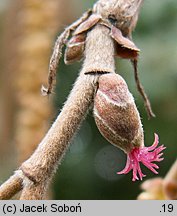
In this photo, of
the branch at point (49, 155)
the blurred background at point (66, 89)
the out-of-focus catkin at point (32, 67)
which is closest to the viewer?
the branch at point (49, 155)

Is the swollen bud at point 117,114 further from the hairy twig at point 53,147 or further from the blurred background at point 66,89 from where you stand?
the blurred background at point 66,89

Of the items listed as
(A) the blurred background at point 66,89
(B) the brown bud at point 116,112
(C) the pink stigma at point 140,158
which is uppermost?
(B) the brown bud at point 116,112

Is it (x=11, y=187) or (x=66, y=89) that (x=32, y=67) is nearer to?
(x=11, y=187)

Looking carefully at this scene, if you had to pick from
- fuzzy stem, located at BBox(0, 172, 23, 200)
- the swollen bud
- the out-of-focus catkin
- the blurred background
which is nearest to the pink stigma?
the swollen bud

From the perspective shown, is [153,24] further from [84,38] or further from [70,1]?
[84,38]

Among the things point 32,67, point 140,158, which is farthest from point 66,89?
point 140,158

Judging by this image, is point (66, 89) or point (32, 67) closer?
point (32, 67)

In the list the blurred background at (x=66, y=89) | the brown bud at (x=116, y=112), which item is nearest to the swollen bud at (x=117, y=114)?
the brown bud at (x=116, y=112)
